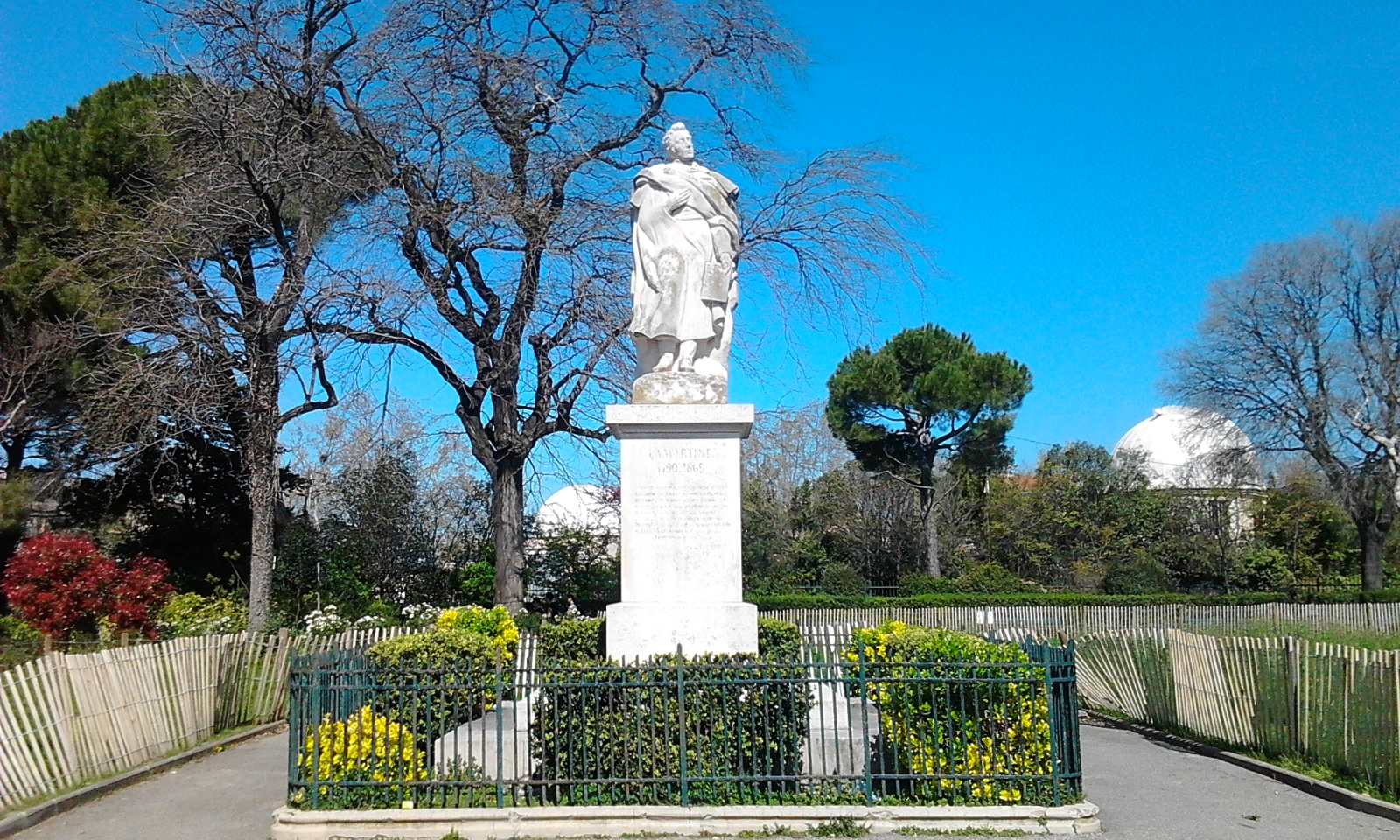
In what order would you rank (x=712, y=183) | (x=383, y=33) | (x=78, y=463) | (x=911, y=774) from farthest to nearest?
(x=78, y=463), (x=383, y=33), (x=712, y=183), (x=911, y=774)

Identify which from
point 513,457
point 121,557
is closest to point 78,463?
point 121,557

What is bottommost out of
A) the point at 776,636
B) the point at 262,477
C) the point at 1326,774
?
the point at 1326,774

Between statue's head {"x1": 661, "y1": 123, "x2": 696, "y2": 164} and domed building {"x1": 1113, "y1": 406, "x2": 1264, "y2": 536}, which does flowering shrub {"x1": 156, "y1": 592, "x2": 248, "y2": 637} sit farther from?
domed building {"x1": 1113, "y1": 406, "x2": 1264, "y2": 536}

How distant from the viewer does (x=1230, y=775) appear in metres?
10.3

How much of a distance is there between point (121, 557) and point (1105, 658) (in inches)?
874

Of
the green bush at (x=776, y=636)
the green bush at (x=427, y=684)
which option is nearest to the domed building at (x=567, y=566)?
the green bush at (x=776, y=636)

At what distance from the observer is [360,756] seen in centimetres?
771

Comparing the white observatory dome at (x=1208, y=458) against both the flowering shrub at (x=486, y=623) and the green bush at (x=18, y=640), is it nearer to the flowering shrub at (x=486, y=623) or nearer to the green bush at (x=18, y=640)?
the flowering shrub at (x=486, y=623)

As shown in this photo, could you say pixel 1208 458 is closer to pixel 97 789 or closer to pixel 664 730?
pixel 664 730

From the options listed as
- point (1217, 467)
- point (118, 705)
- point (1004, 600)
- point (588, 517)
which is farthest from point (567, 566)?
point (1217, 467)

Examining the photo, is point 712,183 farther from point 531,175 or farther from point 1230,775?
point 531,175

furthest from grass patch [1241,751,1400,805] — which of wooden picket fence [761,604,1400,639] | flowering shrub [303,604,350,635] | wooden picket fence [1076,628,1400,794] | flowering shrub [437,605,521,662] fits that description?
wooden picket fence [761,604,1400,639]

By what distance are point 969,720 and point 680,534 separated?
9.26 feet

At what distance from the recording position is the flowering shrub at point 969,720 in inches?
304
